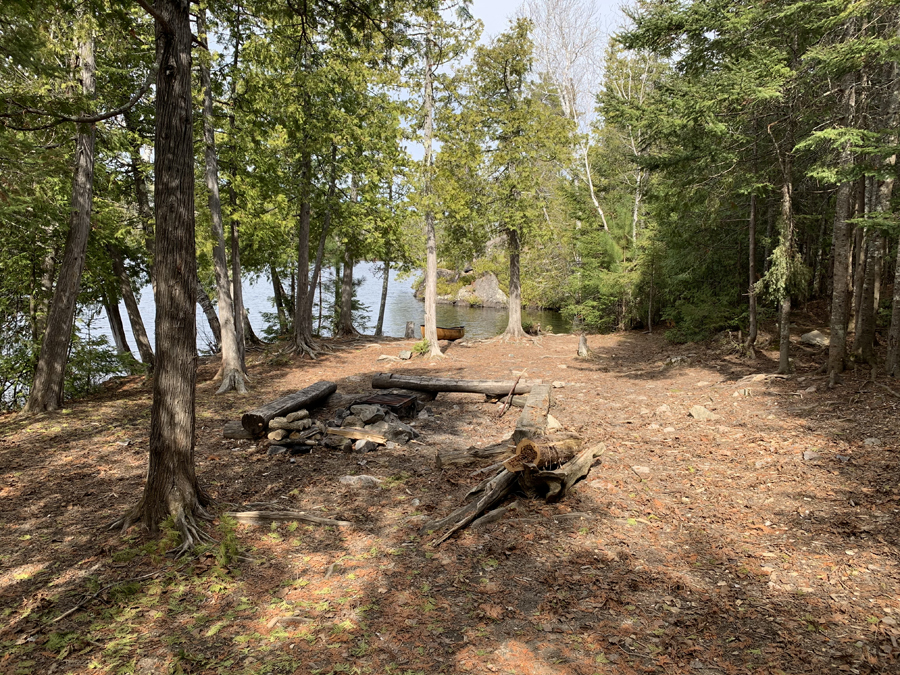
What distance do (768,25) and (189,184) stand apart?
35.4ft

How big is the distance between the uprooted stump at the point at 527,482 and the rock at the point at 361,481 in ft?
4.62

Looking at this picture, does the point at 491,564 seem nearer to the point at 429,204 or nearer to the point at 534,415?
the point at 534,415

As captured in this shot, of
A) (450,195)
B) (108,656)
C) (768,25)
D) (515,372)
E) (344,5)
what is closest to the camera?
(108,656)

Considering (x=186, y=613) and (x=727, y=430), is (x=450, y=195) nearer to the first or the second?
(x=727, y=430)

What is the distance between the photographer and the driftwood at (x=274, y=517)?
4.98 metres

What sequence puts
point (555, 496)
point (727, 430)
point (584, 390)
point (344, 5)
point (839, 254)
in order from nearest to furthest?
1. point (555, 496)
2. point (344, 5)
3. point (727, 430)
4. point (839, 254)
5. point (584, 390)

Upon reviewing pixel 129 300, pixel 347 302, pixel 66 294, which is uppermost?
pixel 66 294

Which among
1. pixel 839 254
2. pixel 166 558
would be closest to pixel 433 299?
pixel 839 254

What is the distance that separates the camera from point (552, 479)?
205 inches

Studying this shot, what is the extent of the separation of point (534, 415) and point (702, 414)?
3151 millimetres

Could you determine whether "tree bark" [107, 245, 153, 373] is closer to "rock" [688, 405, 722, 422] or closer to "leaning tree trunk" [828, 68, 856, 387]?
"rock" [688, 405, 722, 422]

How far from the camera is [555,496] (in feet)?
17.2

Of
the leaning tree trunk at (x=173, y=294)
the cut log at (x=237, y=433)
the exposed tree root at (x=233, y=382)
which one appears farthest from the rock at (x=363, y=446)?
the exposed tree root at (x=233, y=382)

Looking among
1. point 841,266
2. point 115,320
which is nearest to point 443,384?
point 841,266
